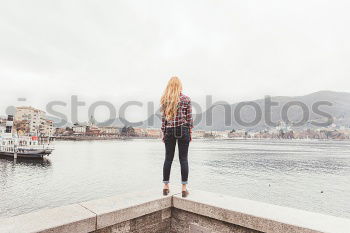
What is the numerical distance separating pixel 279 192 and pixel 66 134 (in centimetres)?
18178

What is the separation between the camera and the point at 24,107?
154 metres

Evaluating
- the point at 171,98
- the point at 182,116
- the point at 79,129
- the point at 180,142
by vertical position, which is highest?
the point at 79,129

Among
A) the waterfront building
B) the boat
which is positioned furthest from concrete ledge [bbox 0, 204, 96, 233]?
the waterfront building

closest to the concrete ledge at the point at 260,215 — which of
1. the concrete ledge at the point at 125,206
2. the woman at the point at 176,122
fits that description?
the concrete ledge at the point at 125,206

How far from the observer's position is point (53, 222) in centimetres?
274

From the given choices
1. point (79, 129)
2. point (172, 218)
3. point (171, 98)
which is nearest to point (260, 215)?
point (172, 218)

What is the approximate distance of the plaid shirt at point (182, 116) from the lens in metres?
4.18

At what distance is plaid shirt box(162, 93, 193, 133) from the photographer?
4.18m

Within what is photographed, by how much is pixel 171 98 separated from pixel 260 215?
7.49ft

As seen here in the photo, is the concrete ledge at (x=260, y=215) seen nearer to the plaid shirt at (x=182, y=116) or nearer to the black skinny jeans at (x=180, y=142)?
the black skinny jeans at (x=180, y=142)

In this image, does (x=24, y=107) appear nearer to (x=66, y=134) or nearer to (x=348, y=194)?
(x=66, y=134)

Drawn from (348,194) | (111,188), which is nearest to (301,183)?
(348,194)

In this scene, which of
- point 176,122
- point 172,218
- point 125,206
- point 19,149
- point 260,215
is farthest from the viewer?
point 19,149

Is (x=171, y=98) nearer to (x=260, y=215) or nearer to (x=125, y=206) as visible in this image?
(x=125, y=206)
